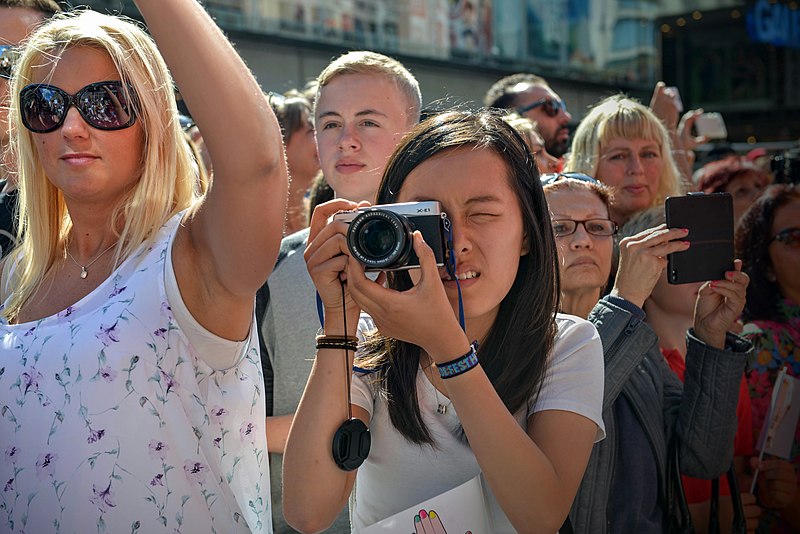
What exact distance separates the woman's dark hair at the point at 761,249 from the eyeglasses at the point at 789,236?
0.16 ft

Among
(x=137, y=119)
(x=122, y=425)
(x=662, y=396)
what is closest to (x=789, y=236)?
(x=662, y=396)

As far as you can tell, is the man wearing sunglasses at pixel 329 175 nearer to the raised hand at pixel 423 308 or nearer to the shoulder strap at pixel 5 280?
the shoulder strap at pixel 5 280

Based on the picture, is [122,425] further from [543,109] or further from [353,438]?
[543,109]

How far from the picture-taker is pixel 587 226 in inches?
110

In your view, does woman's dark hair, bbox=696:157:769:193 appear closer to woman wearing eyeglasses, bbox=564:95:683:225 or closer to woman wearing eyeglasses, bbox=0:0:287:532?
woman wearing eyeglasses, bbox=564:95:683:225

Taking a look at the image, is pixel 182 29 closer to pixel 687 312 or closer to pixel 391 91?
pixel 391 91

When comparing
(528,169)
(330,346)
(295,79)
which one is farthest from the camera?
(295,79)

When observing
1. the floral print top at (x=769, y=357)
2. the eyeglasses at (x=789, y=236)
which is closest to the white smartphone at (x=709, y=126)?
the eyeglasses at (x=789, y=236)

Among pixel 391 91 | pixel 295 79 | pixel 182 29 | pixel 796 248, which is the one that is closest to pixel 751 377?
pixel 796 248

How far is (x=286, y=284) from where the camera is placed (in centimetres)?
296

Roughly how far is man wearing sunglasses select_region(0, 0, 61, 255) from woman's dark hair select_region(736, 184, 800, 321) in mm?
2731

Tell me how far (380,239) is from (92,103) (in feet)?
2.36

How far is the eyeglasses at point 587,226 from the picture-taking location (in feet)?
9.09

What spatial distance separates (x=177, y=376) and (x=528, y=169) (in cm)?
85
